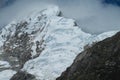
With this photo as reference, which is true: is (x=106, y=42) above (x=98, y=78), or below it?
above

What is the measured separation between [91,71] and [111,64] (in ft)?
17.0

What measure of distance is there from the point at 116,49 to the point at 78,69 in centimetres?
1250

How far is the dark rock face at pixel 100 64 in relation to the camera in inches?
3147

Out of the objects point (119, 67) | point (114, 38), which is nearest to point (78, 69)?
point (114, 38)

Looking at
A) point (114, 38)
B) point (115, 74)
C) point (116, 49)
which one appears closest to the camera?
point (115, 74)

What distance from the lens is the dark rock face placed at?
79.9 metres

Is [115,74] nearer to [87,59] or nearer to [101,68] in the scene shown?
[101,68]

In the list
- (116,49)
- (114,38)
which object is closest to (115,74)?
(116,49)

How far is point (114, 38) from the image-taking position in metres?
91.4

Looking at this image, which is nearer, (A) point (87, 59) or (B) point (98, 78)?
(B) point (98, 78)

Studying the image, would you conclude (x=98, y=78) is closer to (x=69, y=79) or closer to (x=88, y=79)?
(x=88, y=79)

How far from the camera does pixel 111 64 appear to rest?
81.3 m

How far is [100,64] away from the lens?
84062mm

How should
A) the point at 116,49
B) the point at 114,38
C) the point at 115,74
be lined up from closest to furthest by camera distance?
the point at 115,74 → the point at 116,49 → the point at 114,38
